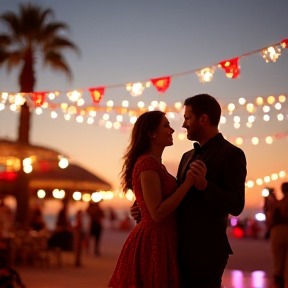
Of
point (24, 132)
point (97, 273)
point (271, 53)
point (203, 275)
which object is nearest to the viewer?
point (203, 275)

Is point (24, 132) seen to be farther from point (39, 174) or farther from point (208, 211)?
point (208, 211)

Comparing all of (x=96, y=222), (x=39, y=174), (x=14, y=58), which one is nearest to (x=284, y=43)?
(x=96, y=222)

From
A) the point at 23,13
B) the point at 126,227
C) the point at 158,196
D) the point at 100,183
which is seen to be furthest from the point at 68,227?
the point at 126,227

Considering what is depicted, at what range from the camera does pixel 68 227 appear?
16.4 meters

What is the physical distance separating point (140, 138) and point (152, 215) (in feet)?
1.57

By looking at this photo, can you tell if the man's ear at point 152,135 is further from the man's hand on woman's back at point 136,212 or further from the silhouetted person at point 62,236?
the silhouetted person at point 62,236

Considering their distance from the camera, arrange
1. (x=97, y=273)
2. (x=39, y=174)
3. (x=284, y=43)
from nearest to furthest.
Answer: (x=284, y=43), (x=97, y=273), (x=39, y=174)

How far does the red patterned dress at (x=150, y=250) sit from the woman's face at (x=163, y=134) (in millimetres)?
134

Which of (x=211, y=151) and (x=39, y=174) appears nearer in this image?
(x=211, y=151)

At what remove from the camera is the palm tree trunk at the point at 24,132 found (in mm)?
19203

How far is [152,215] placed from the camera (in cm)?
324

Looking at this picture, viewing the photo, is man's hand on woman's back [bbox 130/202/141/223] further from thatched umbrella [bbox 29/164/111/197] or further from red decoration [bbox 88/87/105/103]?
thatched umbrella [bbox 29/164/111/197]

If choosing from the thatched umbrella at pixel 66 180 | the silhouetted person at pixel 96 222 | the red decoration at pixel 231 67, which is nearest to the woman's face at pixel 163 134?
the red decoration at pixel 231 67

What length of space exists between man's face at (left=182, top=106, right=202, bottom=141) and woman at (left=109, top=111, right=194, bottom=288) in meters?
0.17
